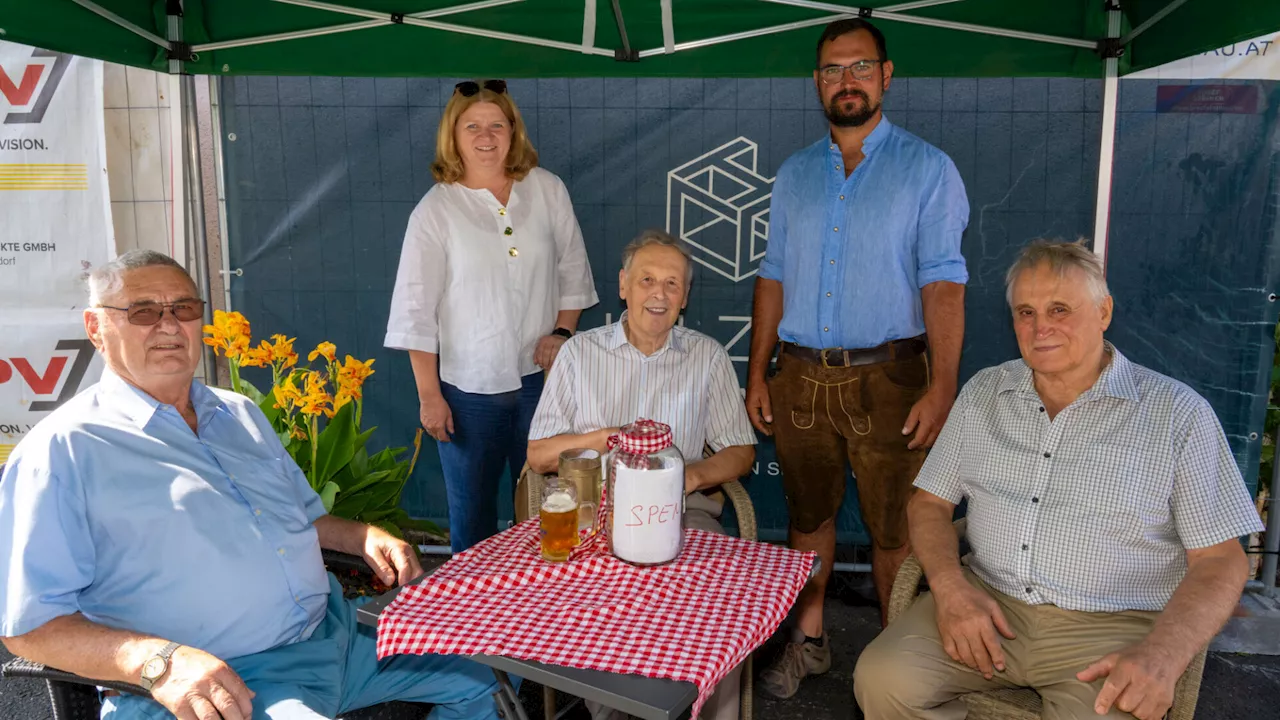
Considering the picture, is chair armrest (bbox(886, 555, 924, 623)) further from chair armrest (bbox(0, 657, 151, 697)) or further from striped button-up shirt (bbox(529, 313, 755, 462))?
chair armrest (bbox(0, 657, 151, 697))

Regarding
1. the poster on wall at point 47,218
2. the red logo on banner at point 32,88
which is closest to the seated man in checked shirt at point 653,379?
the poster on wall at point 47,218

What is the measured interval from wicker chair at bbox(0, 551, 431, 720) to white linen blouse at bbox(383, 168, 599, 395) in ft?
4.20

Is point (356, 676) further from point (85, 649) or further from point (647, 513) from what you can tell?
point (647, 513)

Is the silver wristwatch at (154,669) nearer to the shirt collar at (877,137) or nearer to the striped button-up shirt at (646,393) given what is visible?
the striped button-up shirt at (646,393)

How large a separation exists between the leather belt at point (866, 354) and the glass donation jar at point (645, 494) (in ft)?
3.66

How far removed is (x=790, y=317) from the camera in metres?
2.83

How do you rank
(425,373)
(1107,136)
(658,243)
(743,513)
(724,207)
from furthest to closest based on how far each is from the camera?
(724,207), (1107,136), (425,373), (658,243), (743,513)

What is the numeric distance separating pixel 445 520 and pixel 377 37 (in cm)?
207

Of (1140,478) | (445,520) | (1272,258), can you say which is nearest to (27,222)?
(445,520)

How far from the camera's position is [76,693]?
169cm

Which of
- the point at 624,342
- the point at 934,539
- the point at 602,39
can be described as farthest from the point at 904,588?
the point at 602,39

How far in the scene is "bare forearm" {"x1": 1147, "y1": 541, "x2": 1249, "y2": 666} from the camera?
1780 millimetres

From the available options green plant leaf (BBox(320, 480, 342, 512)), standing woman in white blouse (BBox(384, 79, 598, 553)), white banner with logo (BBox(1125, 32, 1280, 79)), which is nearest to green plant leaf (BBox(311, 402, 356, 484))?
green plant leaf (BBox(320, 480, 342, 512))

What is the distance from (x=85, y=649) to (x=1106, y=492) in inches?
82.0
